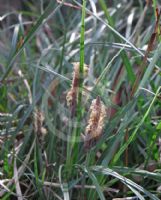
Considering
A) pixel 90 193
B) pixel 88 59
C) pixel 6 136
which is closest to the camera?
pixel 90 193

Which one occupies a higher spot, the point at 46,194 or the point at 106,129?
the point at 106,129

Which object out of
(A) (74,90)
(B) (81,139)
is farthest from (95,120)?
(B) (81,139)

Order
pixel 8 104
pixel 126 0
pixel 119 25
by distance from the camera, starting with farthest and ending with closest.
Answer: pixel 126 0, pixel 119 25, pixel 8 104

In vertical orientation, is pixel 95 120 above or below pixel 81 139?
above

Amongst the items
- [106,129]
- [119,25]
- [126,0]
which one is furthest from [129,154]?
[126,0]

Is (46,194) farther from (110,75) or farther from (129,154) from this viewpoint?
(110,75)

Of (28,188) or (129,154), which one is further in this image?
(129,154)

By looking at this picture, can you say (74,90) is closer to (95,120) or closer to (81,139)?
(95,120)

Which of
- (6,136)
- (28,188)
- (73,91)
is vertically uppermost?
(73,91)
